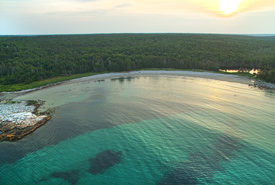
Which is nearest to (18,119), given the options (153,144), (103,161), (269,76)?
(103,161)

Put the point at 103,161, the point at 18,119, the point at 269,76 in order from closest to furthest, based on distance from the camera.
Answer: the point at 103,161, the point at 18,119, the point at 269,76

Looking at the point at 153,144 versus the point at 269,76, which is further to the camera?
the point at 269,76

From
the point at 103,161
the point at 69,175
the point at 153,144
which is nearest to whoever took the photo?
the point at 69,175

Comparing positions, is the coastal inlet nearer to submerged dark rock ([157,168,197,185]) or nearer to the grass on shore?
the grass on shore

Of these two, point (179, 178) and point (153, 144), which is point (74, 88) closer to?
point (153, 144)

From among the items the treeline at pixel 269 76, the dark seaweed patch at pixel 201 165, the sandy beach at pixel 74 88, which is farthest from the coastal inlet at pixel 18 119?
the treeline at pixel 269 76

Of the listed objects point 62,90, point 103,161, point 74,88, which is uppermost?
point 74,88

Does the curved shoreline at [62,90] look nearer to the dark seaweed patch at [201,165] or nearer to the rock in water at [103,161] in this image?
the rock in water at [103,161]
